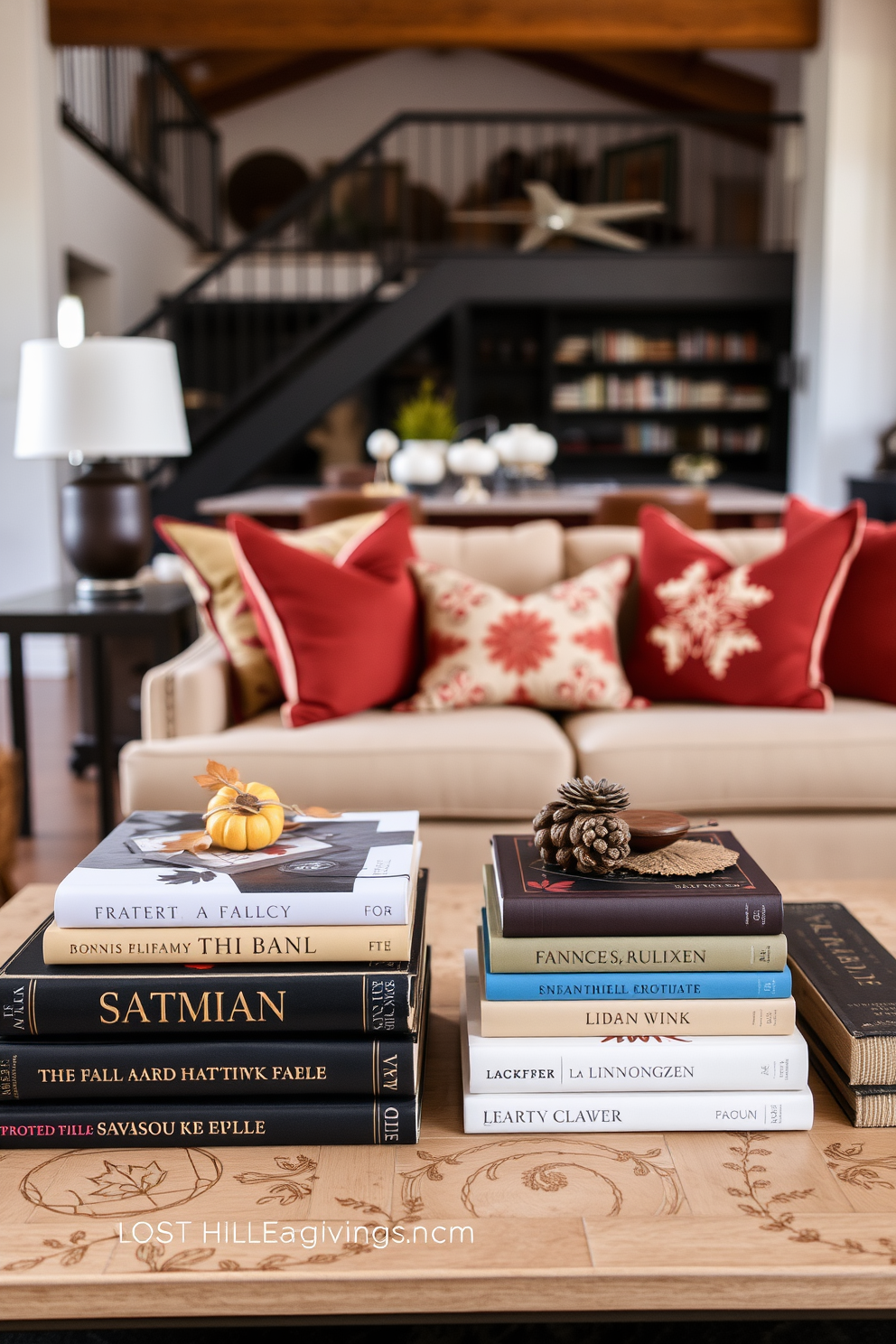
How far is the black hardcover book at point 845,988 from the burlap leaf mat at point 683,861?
16 cm

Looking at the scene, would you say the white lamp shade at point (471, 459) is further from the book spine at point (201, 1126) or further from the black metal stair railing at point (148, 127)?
the book spine at point (201, 1126)

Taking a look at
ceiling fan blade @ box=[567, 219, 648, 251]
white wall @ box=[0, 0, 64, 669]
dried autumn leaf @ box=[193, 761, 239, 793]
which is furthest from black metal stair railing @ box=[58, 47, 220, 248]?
dried autumn leaf @ box=[193, 761, 239, 793]

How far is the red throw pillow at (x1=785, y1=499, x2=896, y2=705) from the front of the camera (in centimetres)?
259

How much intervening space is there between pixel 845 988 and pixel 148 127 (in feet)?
31.2

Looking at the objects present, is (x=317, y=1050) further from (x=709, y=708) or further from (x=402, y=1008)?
(x=709, y=708)

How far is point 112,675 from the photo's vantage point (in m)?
3.73

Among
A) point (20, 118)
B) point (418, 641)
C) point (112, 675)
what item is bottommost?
point (112, 675)

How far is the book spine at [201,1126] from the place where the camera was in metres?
1.03

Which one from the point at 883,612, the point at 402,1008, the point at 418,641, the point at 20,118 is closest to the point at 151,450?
the point at 418,641

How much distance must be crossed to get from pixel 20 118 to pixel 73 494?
3.75 m

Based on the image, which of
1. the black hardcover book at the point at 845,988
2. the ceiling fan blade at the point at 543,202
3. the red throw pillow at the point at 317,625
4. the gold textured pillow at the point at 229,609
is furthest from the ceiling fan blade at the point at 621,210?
the black hardcover book at the point at 845,988

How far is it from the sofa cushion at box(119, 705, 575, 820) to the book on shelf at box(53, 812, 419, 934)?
1.11 metres

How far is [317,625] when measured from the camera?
7.98 feet

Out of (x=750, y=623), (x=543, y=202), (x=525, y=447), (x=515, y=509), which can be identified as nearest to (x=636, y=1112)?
(x=750, y=623)
